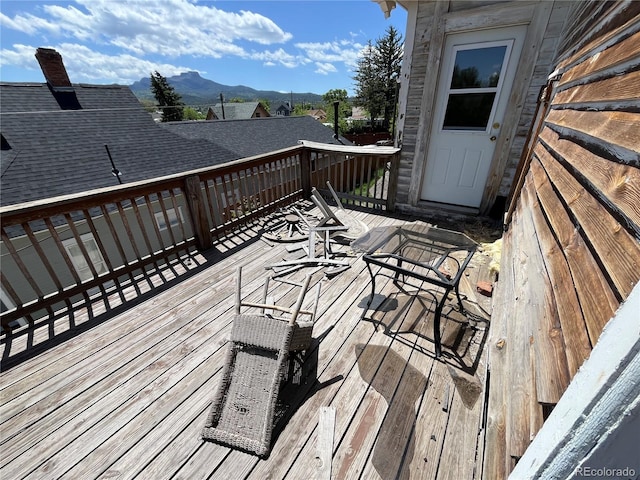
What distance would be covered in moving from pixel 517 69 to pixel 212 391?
448 cm

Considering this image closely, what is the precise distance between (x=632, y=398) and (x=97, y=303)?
3.34 m

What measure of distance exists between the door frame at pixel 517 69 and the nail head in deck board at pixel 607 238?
2.80 meters

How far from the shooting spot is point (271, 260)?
3205 mm

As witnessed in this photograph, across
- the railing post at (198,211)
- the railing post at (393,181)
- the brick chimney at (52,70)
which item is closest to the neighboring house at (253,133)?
the brick chimney at (52,70)

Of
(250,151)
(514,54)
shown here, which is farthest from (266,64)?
(514,54)

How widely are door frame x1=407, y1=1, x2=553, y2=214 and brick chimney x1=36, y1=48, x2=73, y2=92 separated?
15338mm

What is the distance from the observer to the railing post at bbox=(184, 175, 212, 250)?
305 cm

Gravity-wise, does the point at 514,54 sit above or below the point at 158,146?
above

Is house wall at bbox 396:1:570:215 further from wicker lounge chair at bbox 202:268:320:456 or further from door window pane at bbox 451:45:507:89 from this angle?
wicker lounge chair at bbox 202:268:320:456

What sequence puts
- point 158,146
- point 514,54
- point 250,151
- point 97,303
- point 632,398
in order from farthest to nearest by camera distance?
point 250,151, point 158,146, point 514,54, point 97,303, point 632,398

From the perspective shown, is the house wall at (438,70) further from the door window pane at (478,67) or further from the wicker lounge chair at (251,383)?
the wicker lounge chair at (251,383)

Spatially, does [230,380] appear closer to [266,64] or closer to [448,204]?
[448,204]

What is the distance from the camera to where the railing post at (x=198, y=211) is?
3047 millimetres

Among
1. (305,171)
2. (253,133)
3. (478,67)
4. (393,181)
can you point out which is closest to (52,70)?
(253,133)
